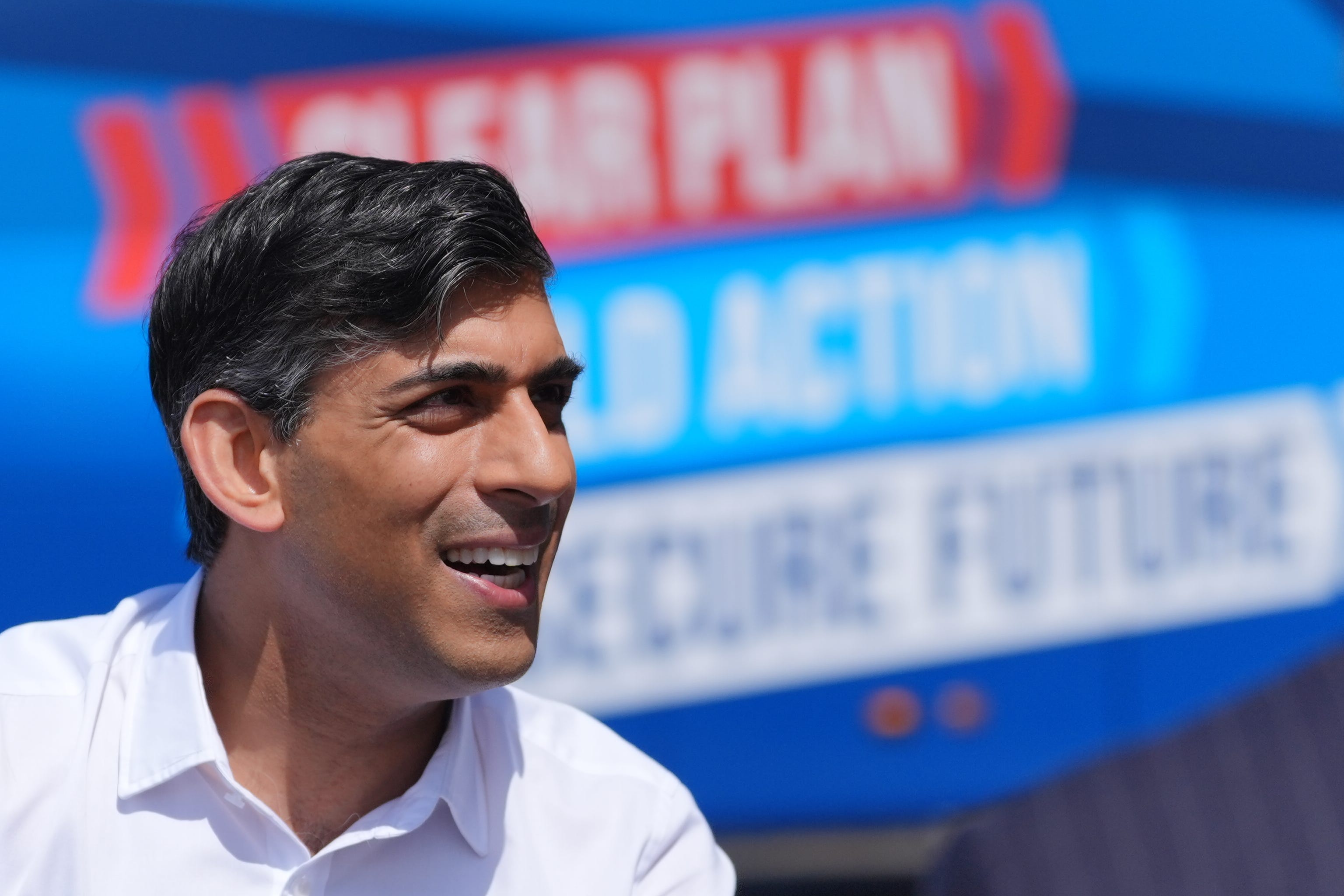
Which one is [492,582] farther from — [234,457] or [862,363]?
[862,363]

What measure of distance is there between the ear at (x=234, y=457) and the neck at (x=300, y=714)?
0.32 feet

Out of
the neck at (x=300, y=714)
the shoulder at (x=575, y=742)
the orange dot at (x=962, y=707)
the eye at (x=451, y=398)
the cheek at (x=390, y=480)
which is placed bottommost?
the orange dot at (x=962, y=707)

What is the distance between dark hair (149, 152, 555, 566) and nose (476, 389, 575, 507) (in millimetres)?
131

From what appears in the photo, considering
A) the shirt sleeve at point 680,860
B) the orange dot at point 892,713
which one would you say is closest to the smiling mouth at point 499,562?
the shirt sleeve at point 680,860

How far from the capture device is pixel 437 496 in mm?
1538

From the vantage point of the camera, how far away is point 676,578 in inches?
121

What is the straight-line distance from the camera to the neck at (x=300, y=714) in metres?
1.65

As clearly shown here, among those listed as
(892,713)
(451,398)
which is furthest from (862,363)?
(451,398)

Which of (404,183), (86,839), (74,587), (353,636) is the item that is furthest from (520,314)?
(74,587)

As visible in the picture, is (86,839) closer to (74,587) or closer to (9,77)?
(74,587)

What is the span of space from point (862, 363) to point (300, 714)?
1.75 m

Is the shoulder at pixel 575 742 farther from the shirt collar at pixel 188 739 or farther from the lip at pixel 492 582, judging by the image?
the lip at pixel 492 582

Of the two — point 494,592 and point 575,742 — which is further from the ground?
point 494,592

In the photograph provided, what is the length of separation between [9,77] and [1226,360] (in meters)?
2.66
